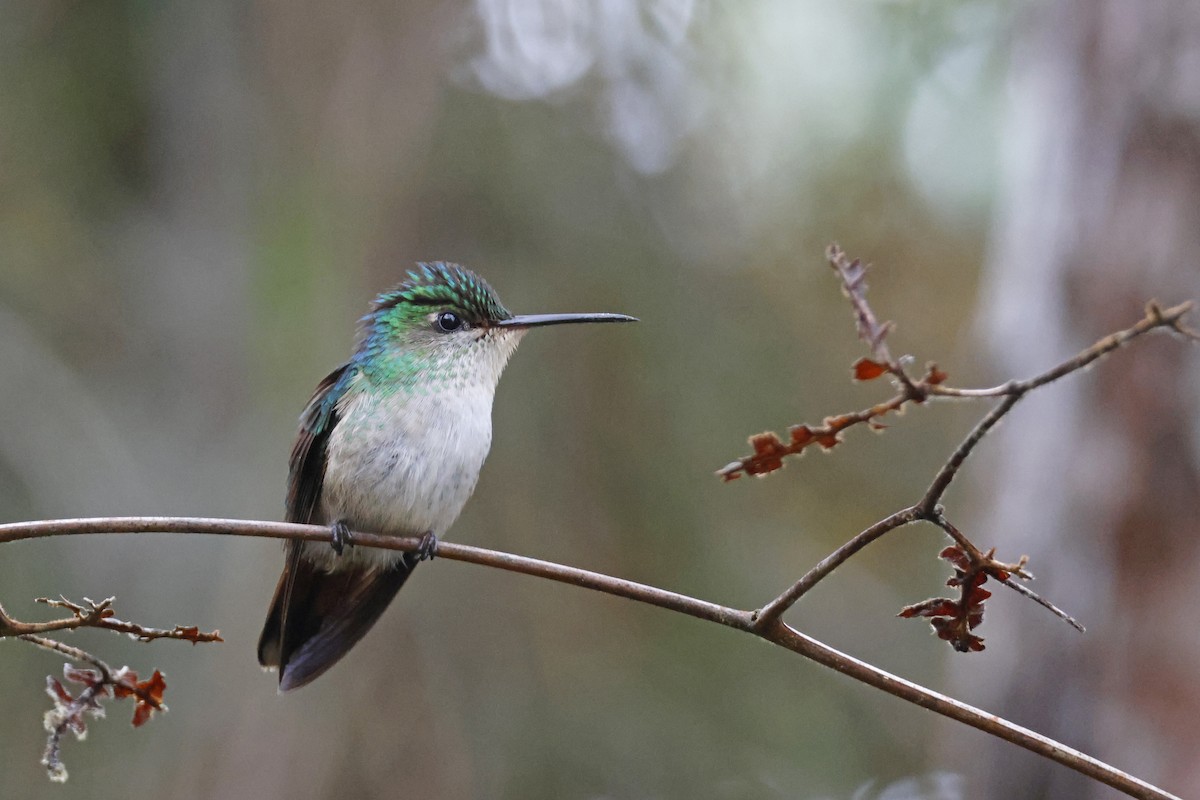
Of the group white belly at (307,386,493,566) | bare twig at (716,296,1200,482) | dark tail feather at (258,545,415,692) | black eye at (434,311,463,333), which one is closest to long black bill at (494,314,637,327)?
black eye at (434,311,463,333)

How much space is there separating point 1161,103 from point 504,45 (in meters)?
4.09

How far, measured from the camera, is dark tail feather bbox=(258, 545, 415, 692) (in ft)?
10.9

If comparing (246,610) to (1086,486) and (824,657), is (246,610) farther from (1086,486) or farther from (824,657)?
(824,657)

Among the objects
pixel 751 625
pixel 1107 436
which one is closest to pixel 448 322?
pixel 751 625

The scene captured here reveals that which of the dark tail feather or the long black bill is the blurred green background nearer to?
the dark tail feather

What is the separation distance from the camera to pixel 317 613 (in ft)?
11.7

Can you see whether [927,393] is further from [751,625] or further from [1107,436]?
[1107,436]

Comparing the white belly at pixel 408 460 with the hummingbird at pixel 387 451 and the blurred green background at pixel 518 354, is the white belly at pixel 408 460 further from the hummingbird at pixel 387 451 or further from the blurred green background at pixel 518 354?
the blurred green background at pixel 518 354

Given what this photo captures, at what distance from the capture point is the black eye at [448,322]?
371 cm

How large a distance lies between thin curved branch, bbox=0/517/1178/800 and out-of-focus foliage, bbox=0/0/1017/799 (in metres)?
3.43

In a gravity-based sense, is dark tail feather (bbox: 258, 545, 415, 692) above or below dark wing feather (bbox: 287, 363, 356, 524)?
below

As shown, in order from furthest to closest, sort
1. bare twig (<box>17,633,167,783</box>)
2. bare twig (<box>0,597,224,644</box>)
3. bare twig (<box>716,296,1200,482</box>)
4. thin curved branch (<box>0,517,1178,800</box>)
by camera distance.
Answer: bare twig (<box>17,633,167,783</box>), bare twig (<box>0,597,224,644</box>), thin curved branch (<box>0,517,1178,800</box>), bare twig (<box>716,296,1200,482</box>)

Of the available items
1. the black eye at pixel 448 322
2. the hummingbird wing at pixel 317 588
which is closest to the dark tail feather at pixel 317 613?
the hummingbird wing at pixel 317 588

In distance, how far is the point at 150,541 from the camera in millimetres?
6223
